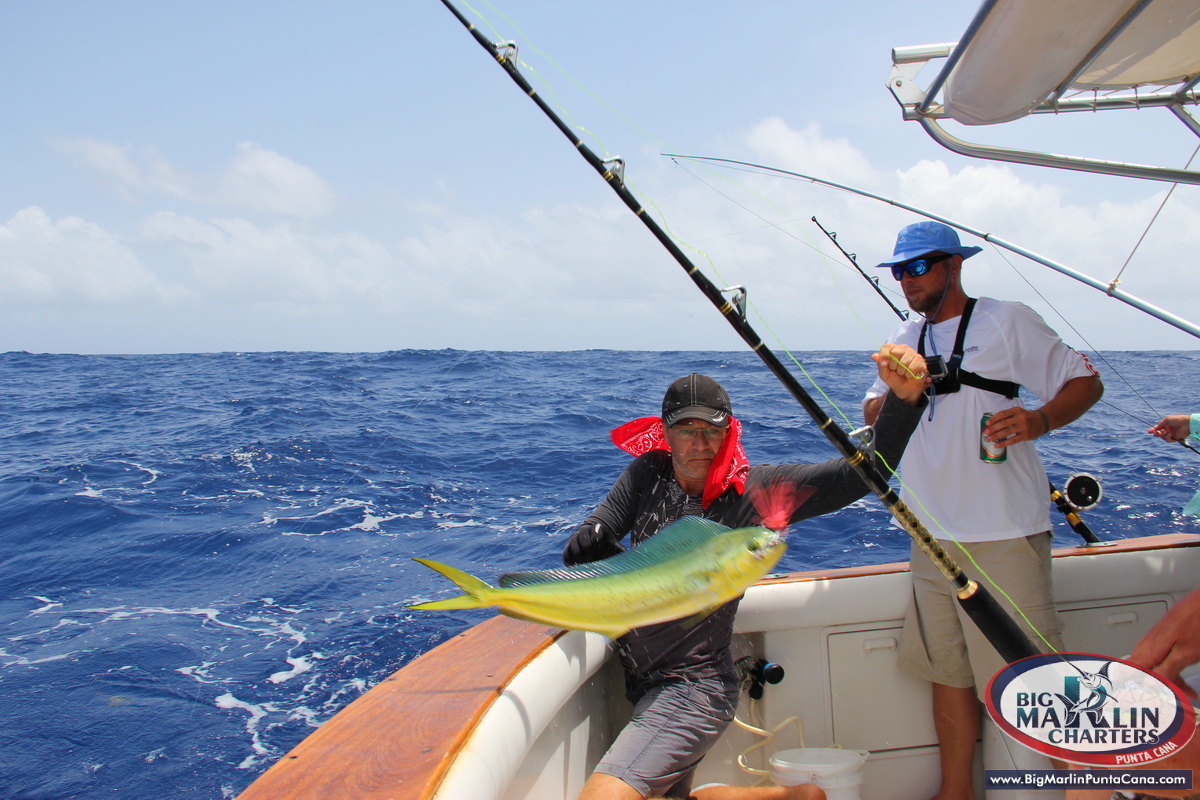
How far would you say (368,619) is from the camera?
5211 millimetres

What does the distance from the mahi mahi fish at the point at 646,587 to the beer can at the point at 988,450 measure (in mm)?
1332

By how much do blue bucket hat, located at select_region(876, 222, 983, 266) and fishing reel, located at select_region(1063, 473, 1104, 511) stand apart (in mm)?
1159

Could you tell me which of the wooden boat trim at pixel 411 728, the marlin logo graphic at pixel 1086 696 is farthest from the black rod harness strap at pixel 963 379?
the wooden boat trim at pixel 411 728

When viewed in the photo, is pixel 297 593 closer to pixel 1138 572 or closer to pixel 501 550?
pixel 501 550

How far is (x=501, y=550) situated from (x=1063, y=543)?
4473mm

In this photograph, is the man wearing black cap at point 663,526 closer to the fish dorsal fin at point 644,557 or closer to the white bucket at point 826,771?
the white bucket at point 826,771

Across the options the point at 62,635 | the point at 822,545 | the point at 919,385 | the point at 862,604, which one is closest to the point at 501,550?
the point at 822,545

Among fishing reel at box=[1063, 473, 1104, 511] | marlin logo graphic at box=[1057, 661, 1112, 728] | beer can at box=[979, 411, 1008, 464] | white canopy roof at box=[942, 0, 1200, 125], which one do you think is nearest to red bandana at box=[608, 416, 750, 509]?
beer can at box=[979, 411, 1008, 464]

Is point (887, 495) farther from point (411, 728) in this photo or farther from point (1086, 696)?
point (411, 728)

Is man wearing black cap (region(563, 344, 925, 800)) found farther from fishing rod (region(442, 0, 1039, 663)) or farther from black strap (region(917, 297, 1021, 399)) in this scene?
black strap (region(917, 297, 1021, 399))

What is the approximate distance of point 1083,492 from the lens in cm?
306

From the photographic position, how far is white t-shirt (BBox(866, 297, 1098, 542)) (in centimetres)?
242

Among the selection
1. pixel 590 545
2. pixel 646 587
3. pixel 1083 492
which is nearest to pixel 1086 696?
pixel 646 587

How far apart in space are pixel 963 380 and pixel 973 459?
0.26 meters
